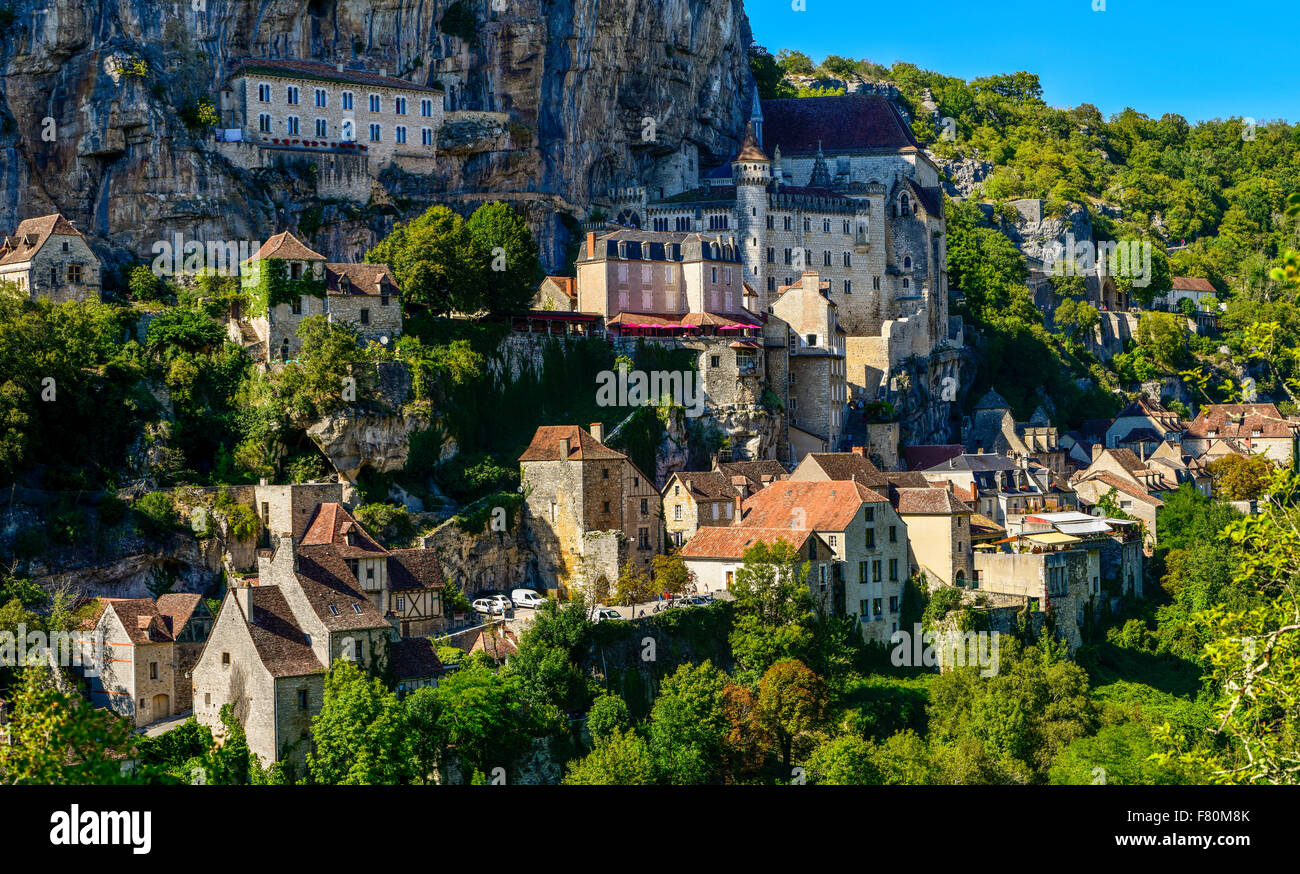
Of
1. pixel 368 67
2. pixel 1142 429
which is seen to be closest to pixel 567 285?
pixel 368 67

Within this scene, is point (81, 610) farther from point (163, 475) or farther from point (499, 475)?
point (499, 475)

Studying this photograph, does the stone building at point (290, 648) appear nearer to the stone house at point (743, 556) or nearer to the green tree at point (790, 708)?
the green tree at point (790, 708)

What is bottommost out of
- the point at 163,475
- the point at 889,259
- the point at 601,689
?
the point at 601,689

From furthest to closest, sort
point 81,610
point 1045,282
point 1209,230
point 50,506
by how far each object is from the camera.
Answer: point 1209,230 → point 1045,282 → point 50,506 → point 81,610

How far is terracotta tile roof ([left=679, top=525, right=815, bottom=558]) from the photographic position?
5044 centimetres

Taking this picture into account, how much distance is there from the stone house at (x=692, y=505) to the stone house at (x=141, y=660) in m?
18.4

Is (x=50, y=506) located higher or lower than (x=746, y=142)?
lower

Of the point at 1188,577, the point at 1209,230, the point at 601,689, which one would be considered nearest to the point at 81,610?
the point at 601,689

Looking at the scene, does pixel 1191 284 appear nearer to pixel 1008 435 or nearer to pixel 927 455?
→ pixel 1008 435

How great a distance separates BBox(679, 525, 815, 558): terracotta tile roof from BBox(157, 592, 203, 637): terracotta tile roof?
53.0ft

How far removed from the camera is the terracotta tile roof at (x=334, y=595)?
39.0m

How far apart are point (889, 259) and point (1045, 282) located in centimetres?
2541

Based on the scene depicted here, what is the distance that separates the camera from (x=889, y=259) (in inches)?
3268
